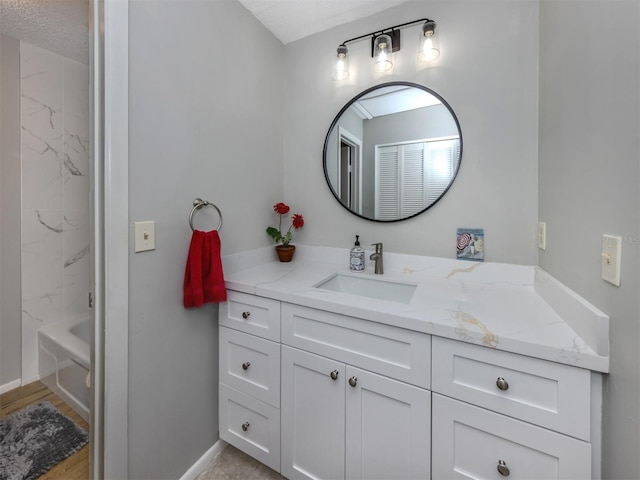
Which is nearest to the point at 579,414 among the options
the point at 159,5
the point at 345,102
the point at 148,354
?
the point at 148,354

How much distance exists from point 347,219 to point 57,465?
75.2 inches

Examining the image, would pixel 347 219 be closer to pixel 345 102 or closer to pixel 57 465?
pixel 345 102

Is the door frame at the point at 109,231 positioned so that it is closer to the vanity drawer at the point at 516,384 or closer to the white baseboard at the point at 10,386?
the vanity drawer at the point at 516,384

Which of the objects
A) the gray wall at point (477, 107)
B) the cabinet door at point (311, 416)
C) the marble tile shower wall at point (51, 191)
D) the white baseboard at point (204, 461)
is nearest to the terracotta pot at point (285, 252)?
the gray wall at point (477, 107)

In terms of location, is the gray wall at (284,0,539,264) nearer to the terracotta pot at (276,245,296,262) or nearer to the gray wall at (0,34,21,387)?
the terracotta pot at (276,245,296,262)

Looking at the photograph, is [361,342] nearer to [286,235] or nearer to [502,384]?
[502,384]

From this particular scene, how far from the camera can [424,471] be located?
93cm

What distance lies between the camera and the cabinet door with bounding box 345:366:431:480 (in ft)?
3.04

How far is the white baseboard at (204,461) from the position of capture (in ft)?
4.27

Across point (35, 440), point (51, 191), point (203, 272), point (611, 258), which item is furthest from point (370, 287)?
point (51, 191)

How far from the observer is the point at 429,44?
4.61 feet

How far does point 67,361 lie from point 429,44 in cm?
279

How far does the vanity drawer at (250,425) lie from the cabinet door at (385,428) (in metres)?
0.36

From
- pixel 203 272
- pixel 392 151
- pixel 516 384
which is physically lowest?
pixel 516 384
